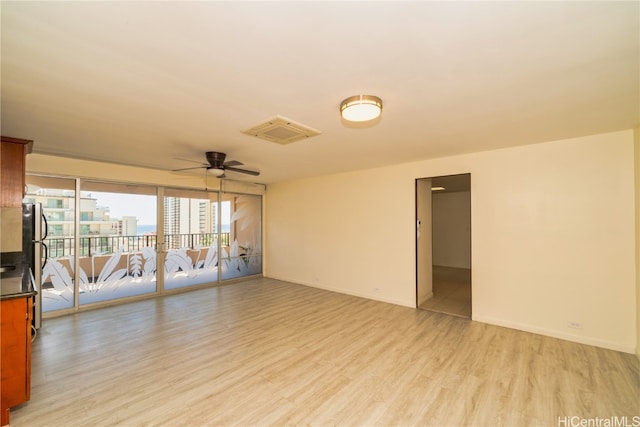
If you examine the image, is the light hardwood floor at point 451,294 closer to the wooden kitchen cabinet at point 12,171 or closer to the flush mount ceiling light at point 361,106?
the flush mount ceiling light at point 361,106

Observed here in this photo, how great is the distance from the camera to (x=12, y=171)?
9.13 ft

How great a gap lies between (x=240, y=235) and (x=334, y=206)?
269 centimetres

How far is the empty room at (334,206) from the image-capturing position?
146 cm

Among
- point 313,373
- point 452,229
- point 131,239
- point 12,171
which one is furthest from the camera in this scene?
point 452,229

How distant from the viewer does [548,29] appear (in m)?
1.38

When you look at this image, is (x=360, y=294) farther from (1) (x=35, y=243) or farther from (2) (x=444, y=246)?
(1) (x=35, y=243)

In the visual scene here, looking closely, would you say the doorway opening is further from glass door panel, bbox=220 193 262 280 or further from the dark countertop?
the dark countertop

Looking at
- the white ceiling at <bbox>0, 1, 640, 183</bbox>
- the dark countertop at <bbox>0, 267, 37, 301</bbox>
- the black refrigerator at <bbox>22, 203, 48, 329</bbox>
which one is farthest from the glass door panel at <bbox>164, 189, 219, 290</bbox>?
the dark countertop at <bbox>0, 267, 37, 301</bbox>

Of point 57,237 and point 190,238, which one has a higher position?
point 57,237

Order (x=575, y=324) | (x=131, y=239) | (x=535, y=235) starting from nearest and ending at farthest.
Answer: (x=575, y=324) → (x=535, y=235) → (x=131, y=239)

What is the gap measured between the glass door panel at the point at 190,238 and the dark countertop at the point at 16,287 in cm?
283

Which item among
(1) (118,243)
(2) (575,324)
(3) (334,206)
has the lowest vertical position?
(2) (575,324)

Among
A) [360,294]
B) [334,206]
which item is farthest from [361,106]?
[360,294]

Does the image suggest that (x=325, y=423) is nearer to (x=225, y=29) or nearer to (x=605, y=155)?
(x=225, y=29)
